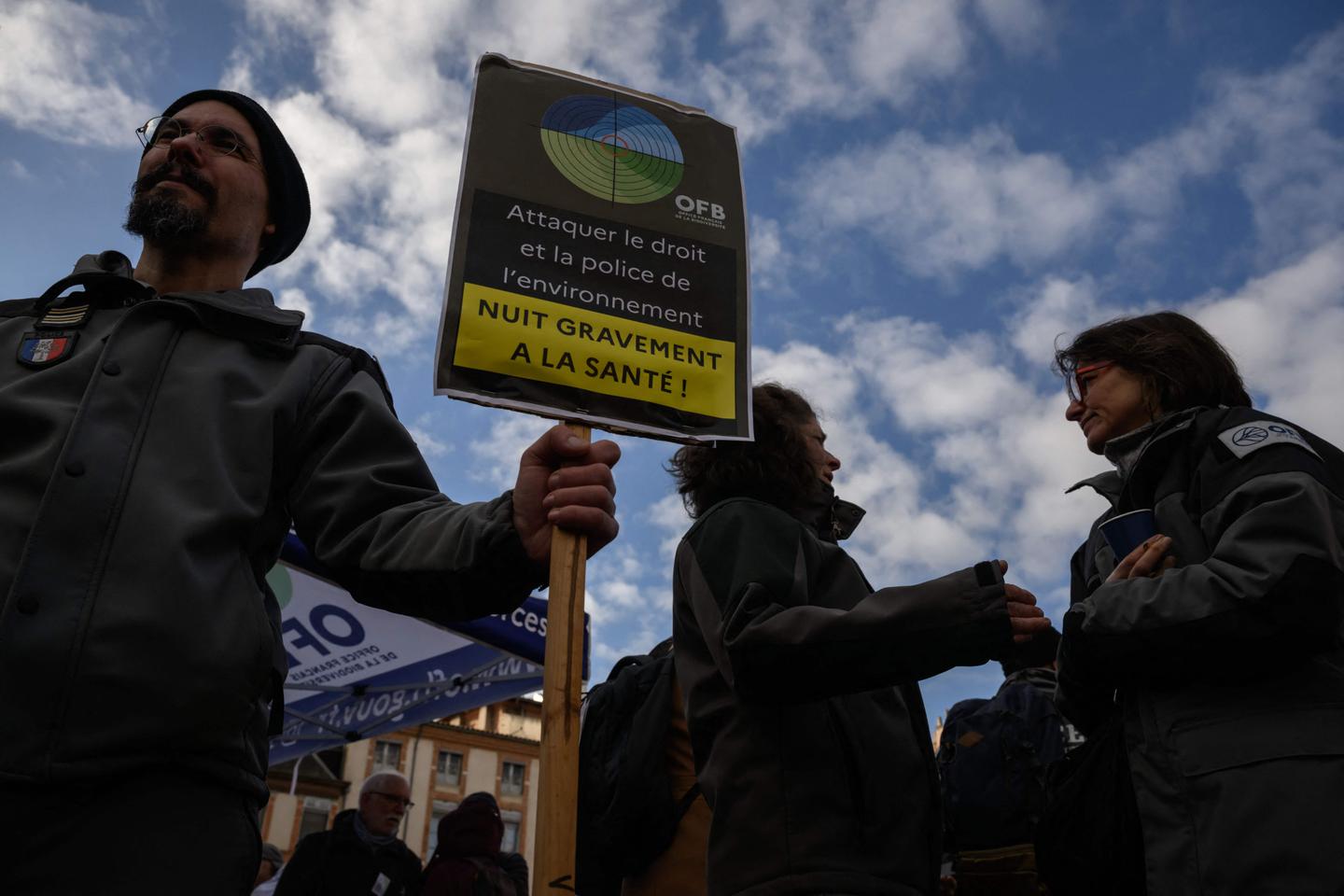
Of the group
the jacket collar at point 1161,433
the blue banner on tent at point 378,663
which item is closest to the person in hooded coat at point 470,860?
the blue banner on tent at point 378,663

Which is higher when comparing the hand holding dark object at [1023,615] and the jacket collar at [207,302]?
the jacket collar at [207,302]

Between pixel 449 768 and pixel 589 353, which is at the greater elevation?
pixel 449 768

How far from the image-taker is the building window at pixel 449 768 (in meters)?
51.4

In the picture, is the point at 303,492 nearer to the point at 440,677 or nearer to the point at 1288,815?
the point at 1288,815

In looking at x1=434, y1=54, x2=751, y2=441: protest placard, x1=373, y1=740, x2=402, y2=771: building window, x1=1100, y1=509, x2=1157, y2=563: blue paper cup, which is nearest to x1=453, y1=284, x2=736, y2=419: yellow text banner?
x1=434, y1=54, x2=751, y2=441: protest placard

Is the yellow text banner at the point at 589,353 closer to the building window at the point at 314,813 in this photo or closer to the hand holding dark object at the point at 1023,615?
the hand holding dark object at the point at 1023,615

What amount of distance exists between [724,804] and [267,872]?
10.4 meters

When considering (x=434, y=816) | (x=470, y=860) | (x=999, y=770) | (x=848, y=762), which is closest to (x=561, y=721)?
(x=848, y=762)

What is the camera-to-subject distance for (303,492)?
2020 millimetres

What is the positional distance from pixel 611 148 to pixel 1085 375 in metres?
1.47

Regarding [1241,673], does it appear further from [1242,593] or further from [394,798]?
[394,798]

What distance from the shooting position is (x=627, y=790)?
2977 mm

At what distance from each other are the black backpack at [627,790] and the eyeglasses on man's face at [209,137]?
1.79m

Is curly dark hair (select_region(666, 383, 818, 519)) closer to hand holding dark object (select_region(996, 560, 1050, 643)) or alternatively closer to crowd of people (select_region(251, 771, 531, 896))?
hand holding dark object (select_region(996, 560, 1050, 643))
